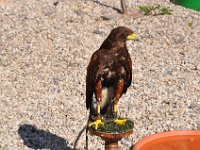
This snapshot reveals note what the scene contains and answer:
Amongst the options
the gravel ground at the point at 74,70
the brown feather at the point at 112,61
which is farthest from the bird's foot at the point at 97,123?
the gravel ground at the point at 74,70

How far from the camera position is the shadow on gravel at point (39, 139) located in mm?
5492

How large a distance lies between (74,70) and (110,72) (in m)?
2.85

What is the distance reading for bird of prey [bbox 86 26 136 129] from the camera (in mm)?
4395

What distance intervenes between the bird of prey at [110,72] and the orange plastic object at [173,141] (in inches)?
12.2

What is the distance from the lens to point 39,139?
5.61m

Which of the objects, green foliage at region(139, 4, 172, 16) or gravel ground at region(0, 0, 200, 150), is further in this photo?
green foliage at region(139, 4, 172, 16)

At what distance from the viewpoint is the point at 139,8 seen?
9.62 metres

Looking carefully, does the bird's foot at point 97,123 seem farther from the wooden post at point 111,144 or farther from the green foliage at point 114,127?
the wooden post at point 111,144

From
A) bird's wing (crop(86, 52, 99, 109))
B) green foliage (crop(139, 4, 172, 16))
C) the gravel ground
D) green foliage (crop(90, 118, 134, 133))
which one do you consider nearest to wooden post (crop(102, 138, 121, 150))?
green foliage (crop(90, 118, 134, 133))

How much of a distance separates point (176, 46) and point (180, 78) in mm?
1176

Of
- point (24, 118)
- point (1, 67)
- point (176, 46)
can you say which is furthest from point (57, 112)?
point (176, 46)

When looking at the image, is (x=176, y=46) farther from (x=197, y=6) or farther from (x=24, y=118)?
(x=24, y=118)

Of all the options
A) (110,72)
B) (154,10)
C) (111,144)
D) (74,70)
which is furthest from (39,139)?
(154,10)

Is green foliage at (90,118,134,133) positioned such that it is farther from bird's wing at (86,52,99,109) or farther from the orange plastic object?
bird's wing at (86,52,99,109)
